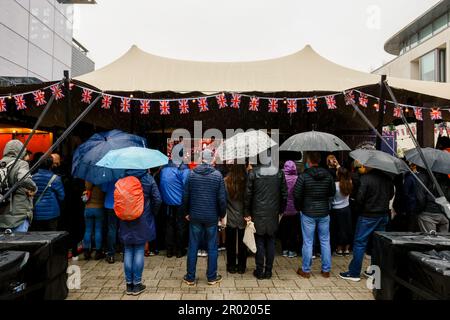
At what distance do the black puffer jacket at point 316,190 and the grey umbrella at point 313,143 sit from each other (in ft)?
1.14

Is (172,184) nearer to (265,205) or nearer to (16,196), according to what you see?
(265,205)

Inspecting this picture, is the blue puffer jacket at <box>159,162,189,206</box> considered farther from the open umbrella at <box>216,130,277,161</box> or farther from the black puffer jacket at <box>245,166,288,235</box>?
the black puffer jacket at <box>245,166,288,235</box>

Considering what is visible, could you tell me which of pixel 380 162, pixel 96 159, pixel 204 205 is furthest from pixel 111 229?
pixel 380 162

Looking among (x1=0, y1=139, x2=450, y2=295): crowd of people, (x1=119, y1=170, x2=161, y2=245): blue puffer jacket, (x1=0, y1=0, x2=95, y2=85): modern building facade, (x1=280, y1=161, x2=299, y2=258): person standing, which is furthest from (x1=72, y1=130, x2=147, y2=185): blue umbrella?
(x1=0, y1=0, x2=95, y2=85): modern building facade

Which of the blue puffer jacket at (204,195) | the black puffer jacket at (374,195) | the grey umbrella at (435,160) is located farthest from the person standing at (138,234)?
the grey umbrella at (435,160)

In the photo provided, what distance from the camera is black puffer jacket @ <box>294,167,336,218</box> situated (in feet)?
14.7

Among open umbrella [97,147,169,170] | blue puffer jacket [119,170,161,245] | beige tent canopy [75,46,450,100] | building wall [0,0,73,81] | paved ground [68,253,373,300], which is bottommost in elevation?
paved ground [68,253,373,300]

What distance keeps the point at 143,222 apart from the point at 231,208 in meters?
1.35

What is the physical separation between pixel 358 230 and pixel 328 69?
15.6 ft

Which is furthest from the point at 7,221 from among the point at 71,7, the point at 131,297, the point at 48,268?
the point at 71,7

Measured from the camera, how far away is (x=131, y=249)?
3945 mm

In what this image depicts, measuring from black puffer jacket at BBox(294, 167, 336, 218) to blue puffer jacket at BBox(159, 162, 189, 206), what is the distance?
1.95 meters

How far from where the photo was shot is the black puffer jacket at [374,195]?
4.35 meters

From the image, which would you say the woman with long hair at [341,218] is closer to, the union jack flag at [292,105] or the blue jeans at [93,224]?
the union jack flag at [292,105]
